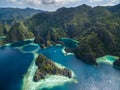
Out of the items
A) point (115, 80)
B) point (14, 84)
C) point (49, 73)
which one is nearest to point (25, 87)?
point (14, 84)

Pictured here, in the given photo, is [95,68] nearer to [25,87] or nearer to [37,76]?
[37,76]

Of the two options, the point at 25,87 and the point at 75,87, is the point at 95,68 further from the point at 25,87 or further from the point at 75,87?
the point at 25,87

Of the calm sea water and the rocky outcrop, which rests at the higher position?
the rocky outcrop

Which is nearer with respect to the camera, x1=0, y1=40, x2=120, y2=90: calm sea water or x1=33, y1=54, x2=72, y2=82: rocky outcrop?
x1=0, y1=40, x2=120, y2=90: calm sea water

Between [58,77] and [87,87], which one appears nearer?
[87,87]

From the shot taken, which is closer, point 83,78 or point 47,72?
point 83,78

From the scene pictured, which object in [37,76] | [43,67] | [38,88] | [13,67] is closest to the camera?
[38,88]

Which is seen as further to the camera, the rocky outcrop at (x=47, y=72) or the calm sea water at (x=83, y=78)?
the rocky outcrop at (x=47, y=72)

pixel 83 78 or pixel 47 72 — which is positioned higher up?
pixel 47 72

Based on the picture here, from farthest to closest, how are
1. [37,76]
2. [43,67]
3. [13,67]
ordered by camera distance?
[13,67]
[43,67]
[37,76]

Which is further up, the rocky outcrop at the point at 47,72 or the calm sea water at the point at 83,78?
the rocky outcrop at the point at 47,72
